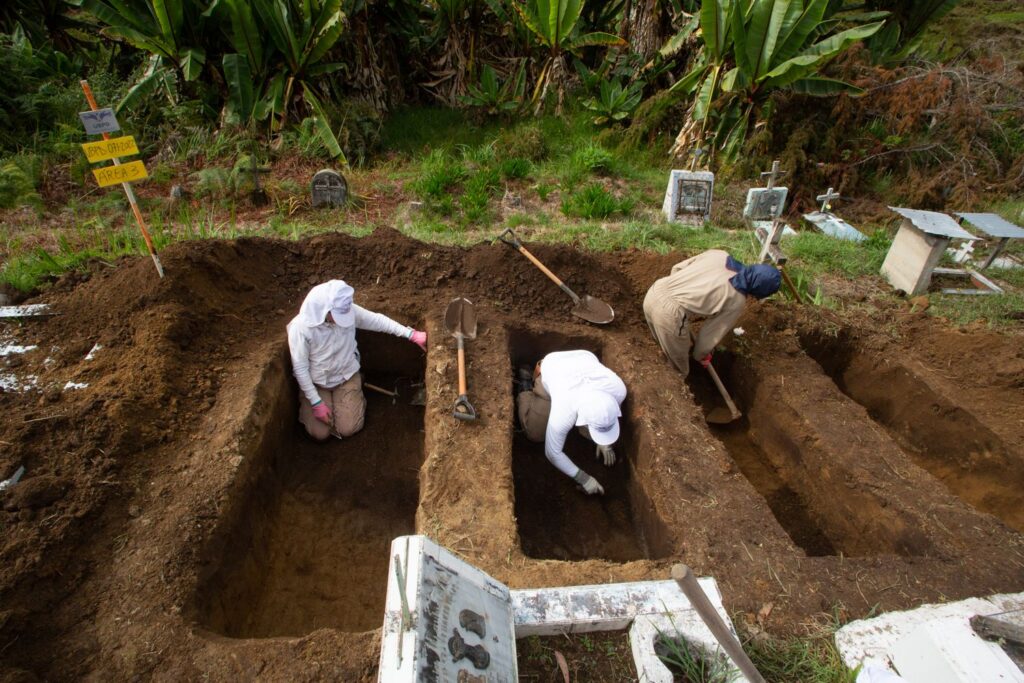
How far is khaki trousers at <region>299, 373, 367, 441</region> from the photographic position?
13.4 feet

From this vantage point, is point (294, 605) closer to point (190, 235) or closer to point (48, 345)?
point (48, 345)

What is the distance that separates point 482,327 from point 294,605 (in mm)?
2489

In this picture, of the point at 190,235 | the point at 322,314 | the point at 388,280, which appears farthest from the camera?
the point at 190,235

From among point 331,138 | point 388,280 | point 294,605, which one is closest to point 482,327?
point 388,280

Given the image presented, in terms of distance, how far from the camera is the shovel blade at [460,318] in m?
4.18

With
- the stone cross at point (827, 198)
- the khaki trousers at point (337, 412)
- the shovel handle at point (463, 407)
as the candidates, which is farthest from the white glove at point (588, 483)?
the stone cross at point (827, 198)

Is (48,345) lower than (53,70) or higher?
lower

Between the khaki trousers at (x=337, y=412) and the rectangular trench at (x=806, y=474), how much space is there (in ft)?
10.8

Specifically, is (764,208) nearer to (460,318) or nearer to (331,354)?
(460,318)

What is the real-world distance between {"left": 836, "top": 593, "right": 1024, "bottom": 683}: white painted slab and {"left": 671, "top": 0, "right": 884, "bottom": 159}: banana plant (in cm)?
608

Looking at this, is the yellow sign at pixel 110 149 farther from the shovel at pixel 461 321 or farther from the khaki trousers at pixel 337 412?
the shovel at pixel 461 321

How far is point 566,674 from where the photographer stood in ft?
6.02

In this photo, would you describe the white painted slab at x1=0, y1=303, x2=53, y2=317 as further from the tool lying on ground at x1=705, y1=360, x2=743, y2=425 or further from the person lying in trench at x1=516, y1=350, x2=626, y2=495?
the tool lying on ground at x1=705, y1=360, x2=743, y2=425

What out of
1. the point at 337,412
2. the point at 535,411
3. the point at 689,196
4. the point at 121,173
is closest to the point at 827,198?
the point at 689,196
